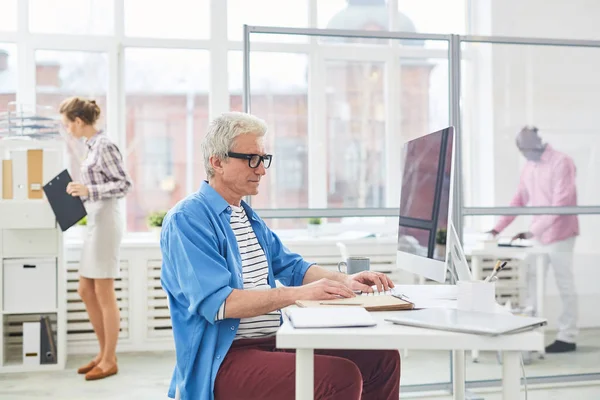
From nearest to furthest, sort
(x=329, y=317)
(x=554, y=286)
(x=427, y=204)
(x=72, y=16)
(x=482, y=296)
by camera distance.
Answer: (x=329, y=317) < (x=482, y=296) < (x=427, y=204) < (x=554, y=286) < (x=72, y=16)

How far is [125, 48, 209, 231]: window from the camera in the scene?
503cm

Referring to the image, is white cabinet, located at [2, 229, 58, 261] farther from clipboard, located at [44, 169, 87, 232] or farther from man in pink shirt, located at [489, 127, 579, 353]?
man in pink shirt, located at [489, 127, 579, 353]

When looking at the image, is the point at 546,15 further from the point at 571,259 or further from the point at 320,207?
the point at 320,207

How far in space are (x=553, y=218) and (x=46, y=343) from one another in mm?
2993

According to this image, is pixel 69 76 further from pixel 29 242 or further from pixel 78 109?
pixel 29 242

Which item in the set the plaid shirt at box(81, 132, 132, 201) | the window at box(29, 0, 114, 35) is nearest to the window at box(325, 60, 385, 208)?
the plaid shirt at box(81, 132, 132, 201)

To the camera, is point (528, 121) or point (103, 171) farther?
point (103, 171)

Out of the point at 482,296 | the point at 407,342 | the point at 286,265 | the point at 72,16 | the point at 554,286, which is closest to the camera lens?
the point at 407,342

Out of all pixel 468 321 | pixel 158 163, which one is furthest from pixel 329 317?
pixel 158 163

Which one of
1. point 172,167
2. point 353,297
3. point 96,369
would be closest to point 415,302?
point 353,297

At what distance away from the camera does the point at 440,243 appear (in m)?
2.05

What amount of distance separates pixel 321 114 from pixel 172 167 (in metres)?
1.88

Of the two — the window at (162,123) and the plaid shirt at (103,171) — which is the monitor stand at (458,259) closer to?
the plaid shirt at (103,171)

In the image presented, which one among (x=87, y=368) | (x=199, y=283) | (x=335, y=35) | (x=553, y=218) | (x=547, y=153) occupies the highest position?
(x=335, y=35)
